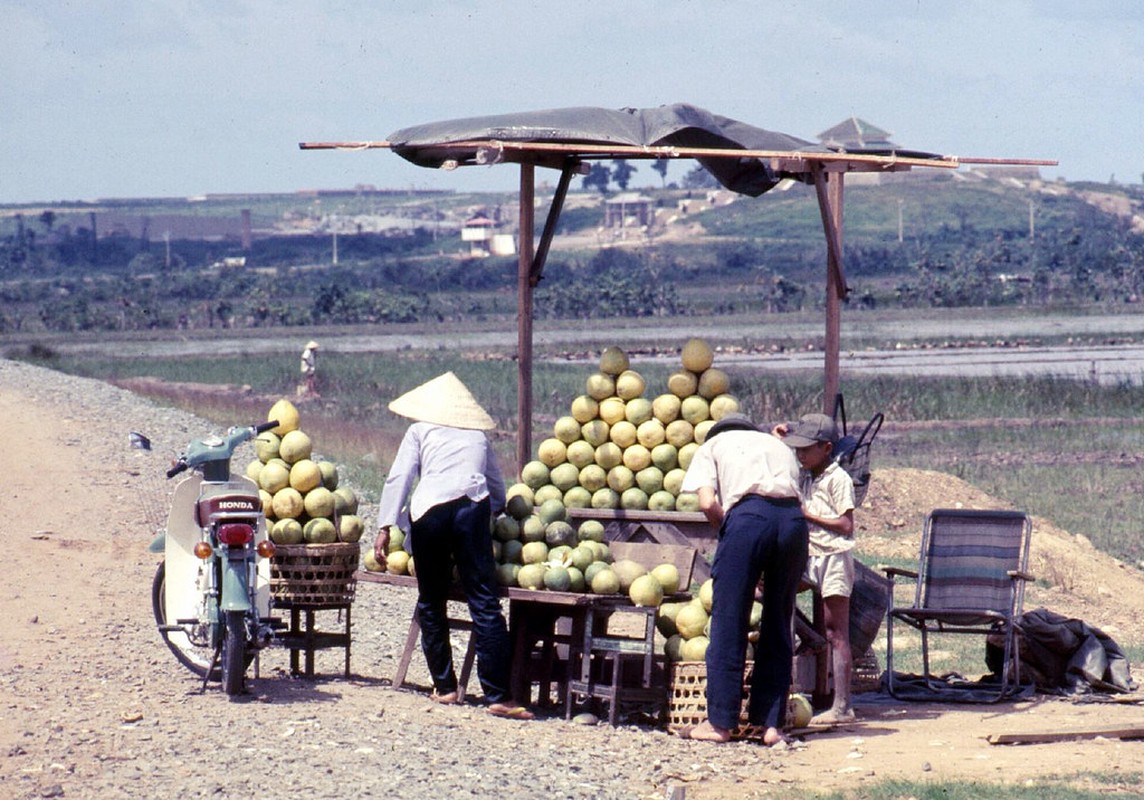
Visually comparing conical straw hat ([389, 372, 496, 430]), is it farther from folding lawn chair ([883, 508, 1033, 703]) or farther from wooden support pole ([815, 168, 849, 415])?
folding lawn chair ([883, 508, 1033, 703])

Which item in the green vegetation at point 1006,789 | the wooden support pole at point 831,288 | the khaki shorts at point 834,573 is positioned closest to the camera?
the green vegetation at point 1006,789

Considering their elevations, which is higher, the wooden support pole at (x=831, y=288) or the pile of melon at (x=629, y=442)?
the wooden support pole at (x=831, y=288)

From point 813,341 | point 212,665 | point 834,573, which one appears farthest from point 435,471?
point 813,341

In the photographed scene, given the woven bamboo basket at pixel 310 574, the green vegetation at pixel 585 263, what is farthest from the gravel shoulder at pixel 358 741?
the green vegetation at pixel 585 263

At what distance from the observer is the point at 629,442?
9.42m

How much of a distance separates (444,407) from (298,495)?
2.86 feet

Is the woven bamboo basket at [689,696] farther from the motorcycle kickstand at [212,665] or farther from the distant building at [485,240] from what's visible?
the distant building at [485,240]

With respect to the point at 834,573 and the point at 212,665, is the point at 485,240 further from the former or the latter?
the point at 212,665

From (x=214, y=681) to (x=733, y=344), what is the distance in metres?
48.9

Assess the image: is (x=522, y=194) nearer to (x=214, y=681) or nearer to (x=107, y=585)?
(x=214, y=681)

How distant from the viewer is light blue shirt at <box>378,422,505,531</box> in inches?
327

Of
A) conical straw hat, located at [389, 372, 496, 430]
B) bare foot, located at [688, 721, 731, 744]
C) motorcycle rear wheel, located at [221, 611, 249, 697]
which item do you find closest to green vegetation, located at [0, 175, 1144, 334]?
conical straw hat, located at [389, 372, 496, 430]

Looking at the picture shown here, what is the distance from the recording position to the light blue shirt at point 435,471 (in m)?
8.31

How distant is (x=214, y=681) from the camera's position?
27.9 ft
